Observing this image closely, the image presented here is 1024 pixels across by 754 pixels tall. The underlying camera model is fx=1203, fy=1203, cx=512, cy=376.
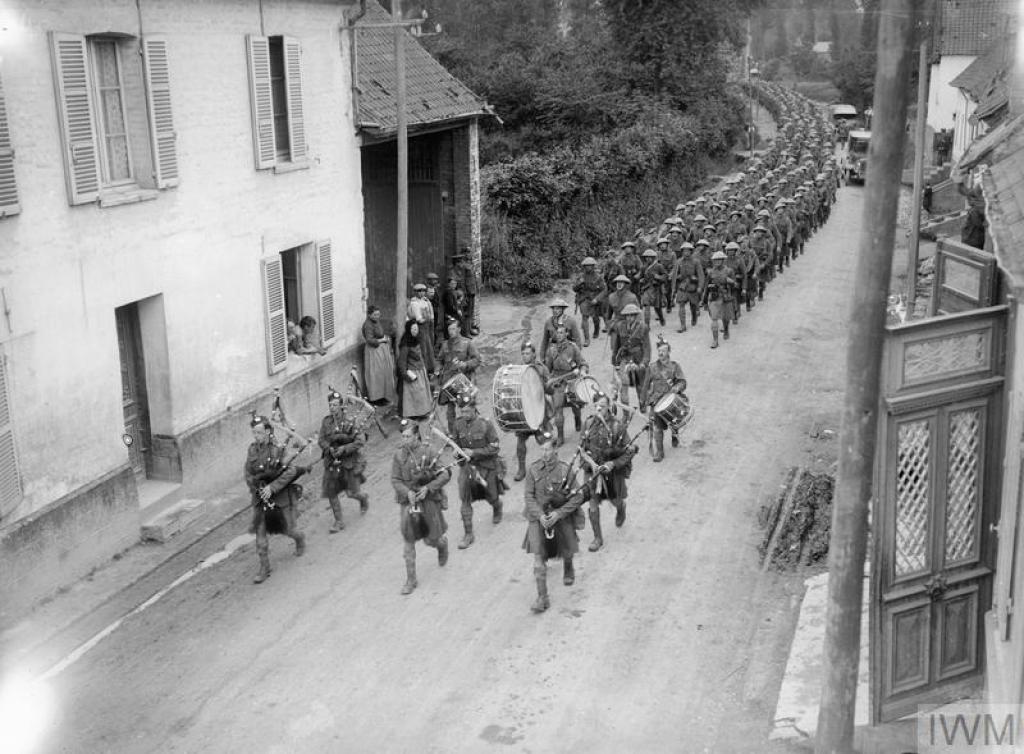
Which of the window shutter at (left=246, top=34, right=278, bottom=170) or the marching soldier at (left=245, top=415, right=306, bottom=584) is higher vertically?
the window shutter at (left=246, top=34, right=278, bottom=170)

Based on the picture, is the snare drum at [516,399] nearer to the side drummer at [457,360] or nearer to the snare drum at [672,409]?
the side drummer at [457,360]

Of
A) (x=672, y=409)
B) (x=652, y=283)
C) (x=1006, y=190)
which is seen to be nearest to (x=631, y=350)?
(x=672, y=409)

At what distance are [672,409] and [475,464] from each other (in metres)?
3.00

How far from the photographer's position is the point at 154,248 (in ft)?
44.0

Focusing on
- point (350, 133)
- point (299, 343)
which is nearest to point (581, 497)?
point (299, 343)

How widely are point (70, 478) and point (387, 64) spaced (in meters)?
10.8

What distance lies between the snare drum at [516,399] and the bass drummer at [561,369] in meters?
1.25

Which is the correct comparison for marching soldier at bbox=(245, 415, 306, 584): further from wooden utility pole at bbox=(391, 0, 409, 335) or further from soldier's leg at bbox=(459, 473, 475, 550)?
wooden utility pole at bbox=(391, 0, 409, 335)

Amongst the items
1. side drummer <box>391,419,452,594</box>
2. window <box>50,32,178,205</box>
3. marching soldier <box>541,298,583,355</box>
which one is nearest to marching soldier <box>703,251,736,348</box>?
marching soldier <box>541,298,583,355</box>

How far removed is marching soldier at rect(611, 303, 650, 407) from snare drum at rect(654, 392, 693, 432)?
4.32 ft

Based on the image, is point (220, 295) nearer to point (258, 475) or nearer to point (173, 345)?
point (173, 345)

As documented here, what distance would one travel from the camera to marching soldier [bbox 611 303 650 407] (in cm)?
1655

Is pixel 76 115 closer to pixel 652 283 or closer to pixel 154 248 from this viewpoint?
pixel 154 248

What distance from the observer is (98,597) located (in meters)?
12.0
